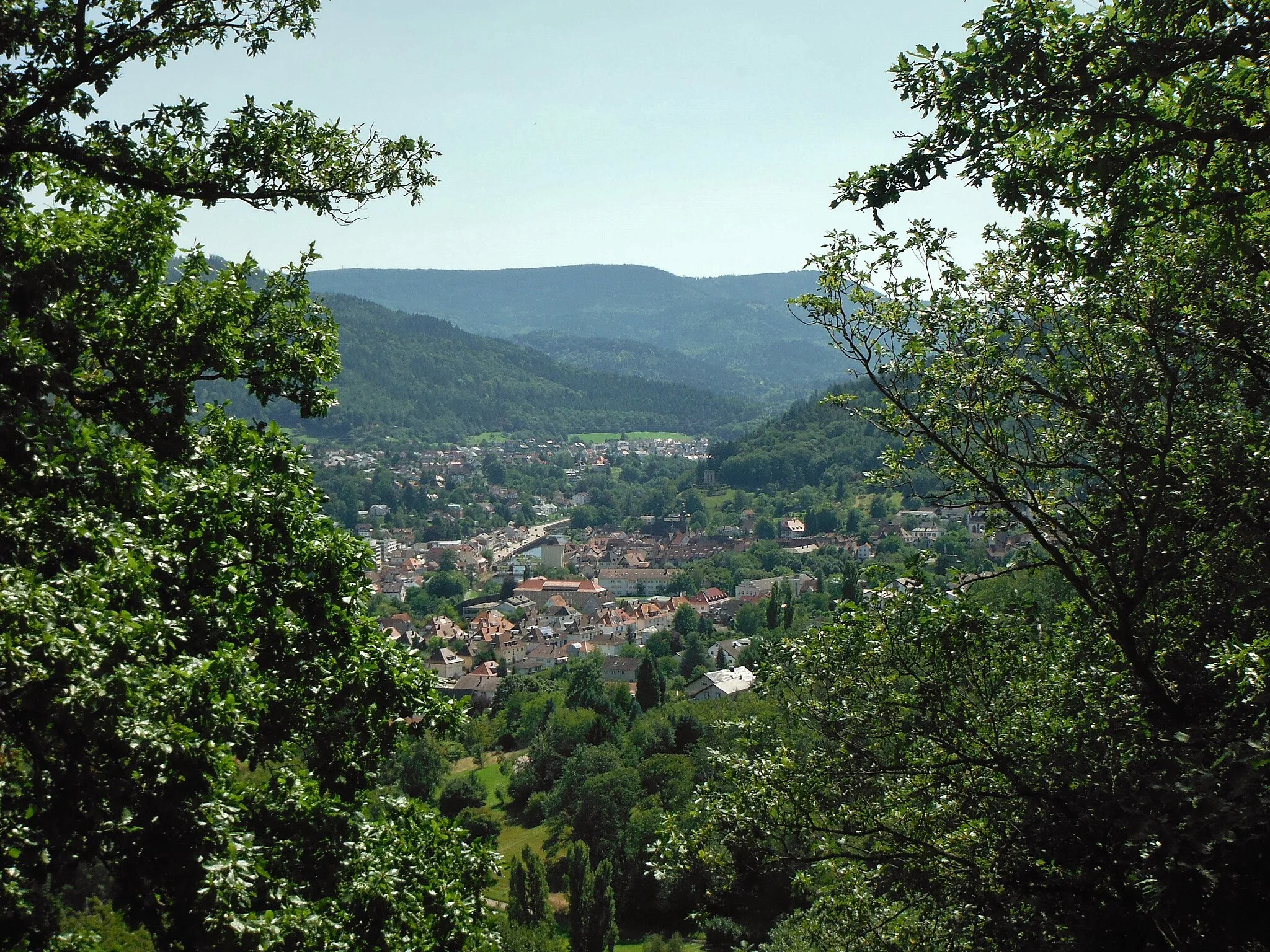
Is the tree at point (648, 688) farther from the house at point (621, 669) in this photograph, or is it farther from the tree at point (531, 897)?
the tree at point (531, 897)

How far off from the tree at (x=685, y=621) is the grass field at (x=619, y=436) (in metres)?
116

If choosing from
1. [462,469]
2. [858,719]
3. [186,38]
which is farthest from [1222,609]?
[462,469]

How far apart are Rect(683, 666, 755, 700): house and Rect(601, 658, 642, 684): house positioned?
1144 cm

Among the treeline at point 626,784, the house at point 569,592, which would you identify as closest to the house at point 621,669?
the treeline at point 626,784

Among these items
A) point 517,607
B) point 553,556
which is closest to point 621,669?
point 517,607

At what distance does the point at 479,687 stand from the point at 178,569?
54883 millimetres

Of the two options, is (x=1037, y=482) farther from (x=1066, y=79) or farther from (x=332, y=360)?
(x=332, y=360)

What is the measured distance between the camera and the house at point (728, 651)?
57.3 m

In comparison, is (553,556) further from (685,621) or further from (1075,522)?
(1075,522)

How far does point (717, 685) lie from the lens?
153ft

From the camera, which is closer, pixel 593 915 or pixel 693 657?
pixel 593 915

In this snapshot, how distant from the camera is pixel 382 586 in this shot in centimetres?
9056

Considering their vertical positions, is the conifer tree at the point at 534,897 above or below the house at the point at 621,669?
above

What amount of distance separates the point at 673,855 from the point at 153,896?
367cm
